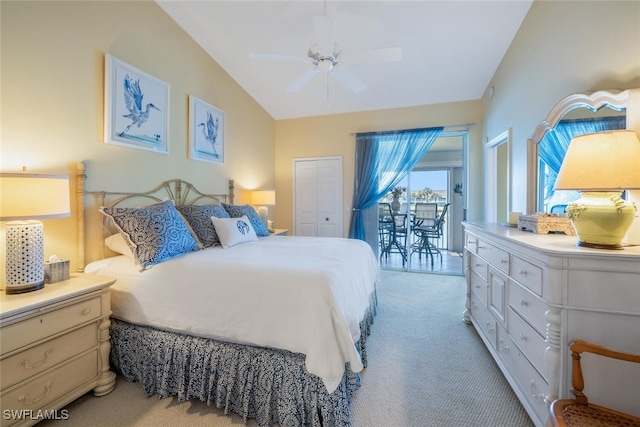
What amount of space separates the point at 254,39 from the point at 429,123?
2.88 m

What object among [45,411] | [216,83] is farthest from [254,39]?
[45,411]

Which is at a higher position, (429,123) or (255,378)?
(429,123)

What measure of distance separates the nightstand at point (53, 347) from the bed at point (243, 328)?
0.52ft

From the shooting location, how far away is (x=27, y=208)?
146 centimetres

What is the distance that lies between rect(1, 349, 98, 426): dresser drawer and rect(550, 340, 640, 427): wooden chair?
2432 millimetres

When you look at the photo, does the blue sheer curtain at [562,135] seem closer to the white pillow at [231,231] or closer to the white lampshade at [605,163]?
the white lampshade at [605,163]

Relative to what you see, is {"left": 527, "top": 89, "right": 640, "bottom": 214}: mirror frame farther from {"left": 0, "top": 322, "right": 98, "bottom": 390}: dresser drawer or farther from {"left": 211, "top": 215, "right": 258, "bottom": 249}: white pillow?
{"left": 0, "top": 322, "right": 98, "bottom": 390}: dresser drawer

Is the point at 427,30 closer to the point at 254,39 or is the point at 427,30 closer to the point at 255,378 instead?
the point at 254,39

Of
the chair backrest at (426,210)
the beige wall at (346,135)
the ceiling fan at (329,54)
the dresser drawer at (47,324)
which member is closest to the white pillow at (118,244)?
the dresser drawer at (47,324)

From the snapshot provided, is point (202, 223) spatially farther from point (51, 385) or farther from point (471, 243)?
point (471, 243)

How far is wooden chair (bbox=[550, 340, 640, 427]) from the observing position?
3.36 feet

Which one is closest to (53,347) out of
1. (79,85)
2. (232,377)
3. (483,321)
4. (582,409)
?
(232,377)

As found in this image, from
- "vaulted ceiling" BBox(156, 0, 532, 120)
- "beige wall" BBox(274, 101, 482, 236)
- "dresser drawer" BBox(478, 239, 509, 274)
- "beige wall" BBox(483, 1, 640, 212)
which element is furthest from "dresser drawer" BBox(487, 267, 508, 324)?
"beige wall" BBox(274, 101, 482, 236)

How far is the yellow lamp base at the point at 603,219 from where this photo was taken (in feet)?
4.11
